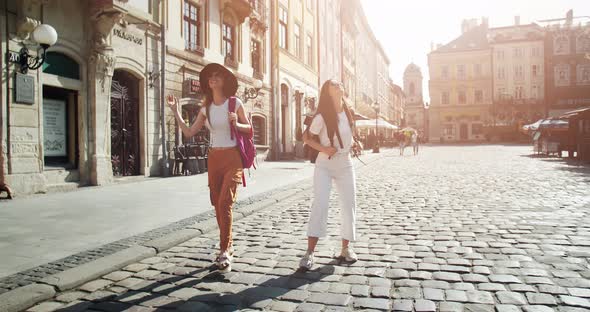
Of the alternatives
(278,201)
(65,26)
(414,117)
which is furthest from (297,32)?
(414,117)

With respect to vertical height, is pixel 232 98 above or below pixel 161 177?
above

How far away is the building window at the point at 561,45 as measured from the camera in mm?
60375

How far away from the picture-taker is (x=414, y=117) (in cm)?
8500

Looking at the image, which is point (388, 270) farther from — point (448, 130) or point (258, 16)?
point (448, 130)

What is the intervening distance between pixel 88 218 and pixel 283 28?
2066 cm

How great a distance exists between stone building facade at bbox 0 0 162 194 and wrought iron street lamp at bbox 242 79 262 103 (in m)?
6.55

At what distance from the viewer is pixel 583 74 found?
59.1 meters

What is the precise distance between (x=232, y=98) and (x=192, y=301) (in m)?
1.88

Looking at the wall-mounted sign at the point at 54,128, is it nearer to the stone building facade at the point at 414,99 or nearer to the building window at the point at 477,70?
the building window at the point at 477,70

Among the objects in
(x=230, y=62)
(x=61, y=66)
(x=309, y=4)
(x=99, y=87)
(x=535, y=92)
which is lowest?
(x=99, y=87)

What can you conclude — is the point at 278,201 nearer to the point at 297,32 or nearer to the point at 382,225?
the point at 382,225

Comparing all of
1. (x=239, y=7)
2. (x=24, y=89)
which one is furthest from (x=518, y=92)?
(x=24, y=89)

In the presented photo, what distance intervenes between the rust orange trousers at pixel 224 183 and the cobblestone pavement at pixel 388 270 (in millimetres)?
383

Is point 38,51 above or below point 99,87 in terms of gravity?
above
